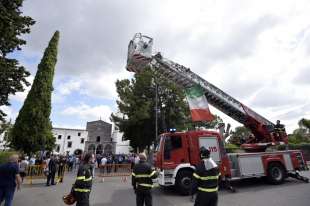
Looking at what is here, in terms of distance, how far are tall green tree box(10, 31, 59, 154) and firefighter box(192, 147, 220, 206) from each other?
22.2 meters

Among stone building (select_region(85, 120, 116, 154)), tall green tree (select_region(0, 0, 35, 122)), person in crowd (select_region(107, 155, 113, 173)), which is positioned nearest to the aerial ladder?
person in crowd (select_region(107, 155, 113, 173))

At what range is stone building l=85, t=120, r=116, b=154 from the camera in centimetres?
6331

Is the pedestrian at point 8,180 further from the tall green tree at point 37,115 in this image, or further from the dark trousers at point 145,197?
the tall green tree at point 37,115

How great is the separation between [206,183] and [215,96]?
13662 mm

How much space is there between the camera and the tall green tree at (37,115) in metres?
22.9

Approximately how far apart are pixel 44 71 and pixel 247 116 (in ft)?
66.9

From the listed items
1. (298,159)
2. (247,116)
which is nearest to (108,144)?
(247,116)

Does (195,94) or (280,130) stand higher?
(195,94)

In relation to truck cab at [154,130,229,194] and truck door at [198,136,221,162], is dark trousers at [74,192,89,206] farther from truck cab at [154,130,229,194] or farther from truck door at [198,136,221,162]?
truck door at [198,136,221,162]

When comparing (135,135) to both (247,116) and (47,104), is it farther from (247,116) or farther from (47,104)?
(247,116)

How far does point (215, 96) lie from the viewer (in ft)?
58.4

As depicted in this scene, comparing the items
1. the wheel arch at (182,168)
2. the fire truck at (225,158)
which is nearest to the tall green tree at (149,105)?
the fire truck at (225,158)

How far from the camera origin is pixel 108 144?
210 ft

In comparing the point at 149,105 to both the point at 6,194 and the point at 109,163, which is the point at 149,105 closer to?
the point at 109,163
